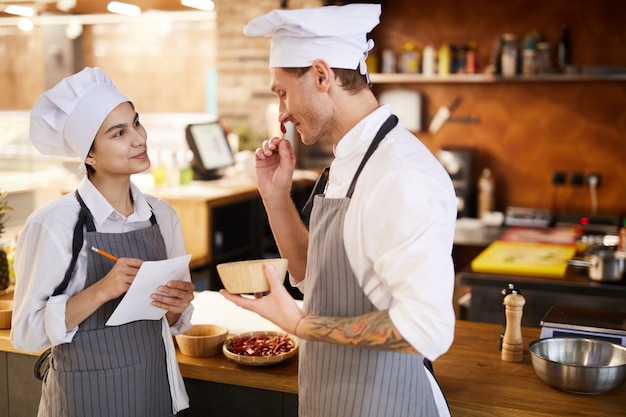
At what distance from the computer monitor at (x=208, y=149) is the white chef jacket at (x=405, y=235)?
12.3 ft

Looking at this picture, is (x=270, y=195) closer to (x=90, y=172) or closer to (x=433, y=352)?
(x=90, y=172)

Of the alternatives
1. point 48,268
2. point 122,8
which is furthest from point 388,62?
point 48,268

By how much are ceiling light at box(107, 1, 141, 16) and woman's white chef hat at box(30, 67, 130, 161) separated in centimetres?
541

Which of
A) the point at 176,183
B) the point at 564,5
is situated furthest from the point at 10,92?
the point at 564,5

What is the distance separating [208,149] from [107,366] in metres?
3.50

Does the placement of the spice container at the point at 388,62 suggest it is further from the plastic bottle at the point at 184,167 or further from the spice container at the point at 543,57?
the plastic bottle at the point at 184,167

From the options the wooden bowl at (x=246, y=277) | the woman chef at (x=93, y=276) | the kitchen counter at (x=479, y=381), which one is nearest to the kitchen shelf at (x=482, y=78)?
the kitchen counter at (x=479, y=381)

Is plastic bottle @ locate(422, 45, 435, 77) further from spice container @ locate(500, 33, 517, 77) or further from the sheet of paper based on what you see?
the sheet of paper

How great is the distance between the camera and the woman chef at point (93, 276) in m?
1.94

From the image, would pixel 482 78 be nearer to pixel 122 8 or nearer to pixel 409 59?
pixel 409 59

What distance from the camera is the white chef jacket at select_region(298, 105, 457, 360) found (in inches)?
57.1

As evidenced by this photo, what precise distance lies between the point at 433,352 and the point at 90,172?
118 centimetres

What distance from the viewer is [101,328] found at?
204 cm

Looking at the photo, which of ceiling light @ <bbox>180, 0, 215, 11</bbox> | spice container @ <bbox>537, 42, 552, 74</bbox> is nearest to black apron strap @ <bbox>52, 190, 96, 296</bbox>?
spice container @ <bbox>537, 42, 552, 74</bbox>
